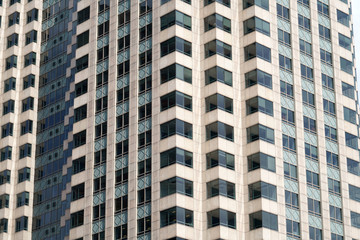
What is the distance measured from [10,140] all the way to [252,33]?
38.0m

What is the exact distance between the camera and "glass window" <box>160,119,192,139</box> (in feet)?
340

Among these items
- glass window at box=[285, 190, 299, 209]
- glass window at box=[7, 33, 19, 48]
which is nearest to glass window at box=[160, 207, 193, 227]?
glass window at box=[285, 190, 299, 209]

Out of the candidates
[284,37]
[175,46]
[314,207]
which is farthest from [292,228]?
[175,46]

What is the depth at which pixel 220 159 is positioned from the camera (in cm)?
10394

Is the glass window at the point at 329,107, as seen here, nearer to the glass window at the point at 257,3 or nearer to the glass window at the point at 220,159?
the glass window at the point at 257,3

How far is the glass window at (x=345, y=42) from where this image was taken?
12069cm

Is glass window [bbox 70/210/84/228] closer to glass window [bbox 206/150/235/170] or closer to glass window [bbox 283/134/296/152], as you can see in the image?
glass window [bbox 206/150/235/170]

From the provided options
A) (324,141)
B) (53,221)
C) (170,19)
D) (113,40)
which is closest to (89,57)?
(113,40)

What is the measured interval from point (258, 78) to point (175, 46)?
33.9 feet

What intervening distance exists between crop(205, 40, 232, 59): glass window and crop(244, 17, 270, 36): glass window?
3.27 meters

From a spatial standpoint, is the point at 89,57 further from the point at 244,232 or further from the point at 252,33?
the point at 244,232

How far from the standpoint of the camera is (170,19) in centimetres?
10906

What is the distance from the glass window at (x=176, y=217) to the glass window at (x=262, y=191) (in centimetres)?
739

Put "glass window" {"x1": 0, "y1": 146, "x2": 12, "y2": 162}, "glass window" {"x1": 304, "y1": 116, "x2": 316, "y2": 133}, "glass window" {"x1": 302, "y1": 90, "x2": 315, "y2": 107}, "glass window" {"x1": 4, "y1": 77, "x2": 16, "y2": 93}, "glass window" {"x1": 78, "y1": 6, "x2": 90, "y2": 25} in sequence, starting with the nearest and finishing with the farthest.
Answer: "glass window" {"x1": 304, "y1": 116, "x2": 316, "y2": 133} < "glass window" {"x1": 302, "y1": 90, "x2": 315, "y2": 107} < "glass window" {"x1": 78, "y1": 6, "x2": 90, "y2": 25} < "glass window" {"x1": 0, "y1": 146, "x2": 12, "y2": 162} < "glass window" {"x1": 4, "y1": 77, "x2": 16, "y2": 93}
